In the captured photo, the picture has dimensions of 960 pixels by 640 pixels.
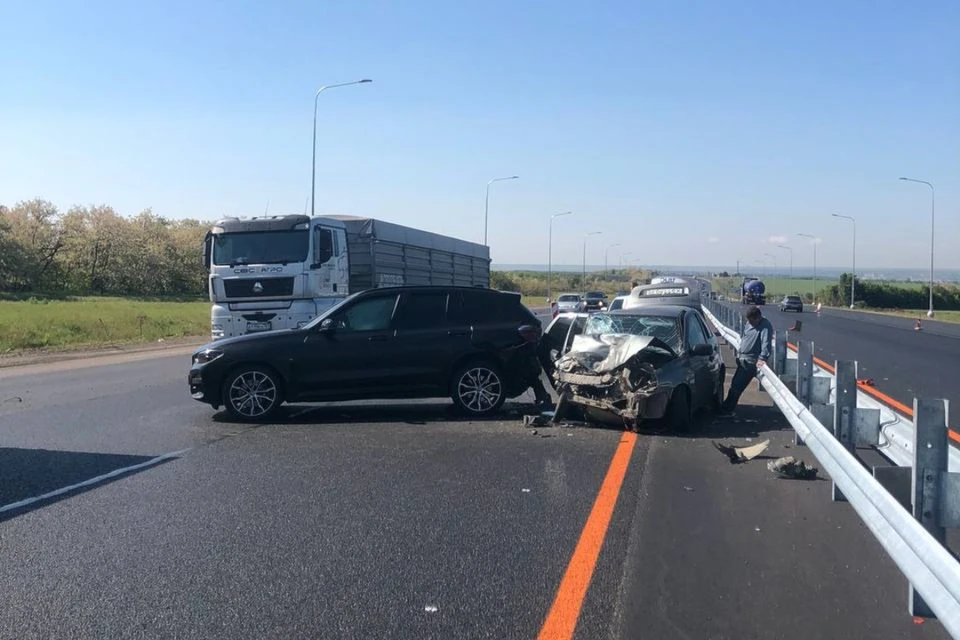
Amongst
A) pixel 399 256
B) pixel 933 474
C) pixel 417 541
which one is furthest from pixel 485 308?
pixel 399 256

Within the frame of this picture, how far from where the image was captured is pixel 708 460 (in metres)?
9.18

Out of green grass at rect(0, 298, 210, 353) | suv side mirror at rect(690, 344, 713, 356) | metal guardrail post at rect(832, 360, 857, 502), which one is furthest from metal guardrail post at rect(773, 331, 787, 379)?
green grass at rect(0, 298, 210, 353)

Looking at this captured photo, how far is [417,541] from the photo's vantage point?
248 inches

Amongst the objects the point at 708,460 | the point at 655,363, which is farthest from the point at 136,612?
the point at 655,363

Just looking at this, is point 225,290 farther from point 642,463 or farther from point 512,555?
Result: point 512,555

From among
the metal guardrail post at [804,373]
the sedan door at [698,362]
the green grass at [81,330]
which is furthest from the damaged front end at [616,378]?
the green grass at [81,330]

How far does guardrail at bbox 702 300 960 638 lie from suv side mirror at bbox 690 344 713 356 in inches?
107

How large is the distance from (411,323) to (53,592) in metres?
7.18

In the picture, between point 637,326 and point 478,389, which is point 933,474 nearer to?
point 637,326

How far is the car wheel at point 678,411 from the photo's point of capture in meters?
10.6

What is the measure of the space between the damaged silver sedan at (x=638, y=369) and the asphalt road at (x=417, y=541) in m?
0.40

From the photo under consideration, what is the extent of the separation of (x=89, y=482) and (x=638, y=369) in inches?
223

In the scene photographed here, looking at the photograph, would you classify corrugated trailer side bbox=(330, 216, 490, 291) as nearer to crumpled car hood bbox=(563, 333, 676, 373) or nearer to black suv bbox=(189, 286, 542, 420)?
black suv bbox=(189, 286, 542, 420)

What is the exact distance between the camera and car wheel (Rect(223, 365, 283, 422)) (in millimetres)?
11664
